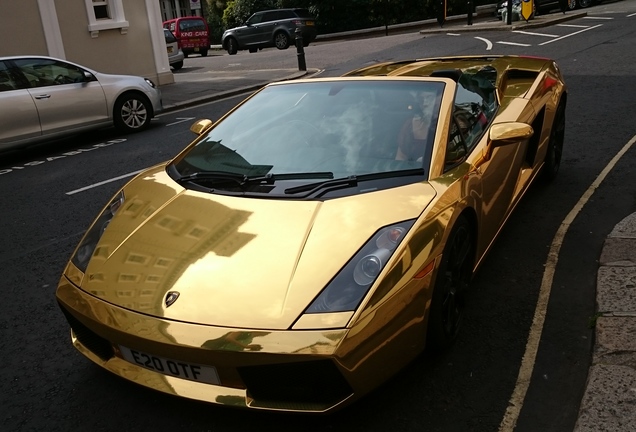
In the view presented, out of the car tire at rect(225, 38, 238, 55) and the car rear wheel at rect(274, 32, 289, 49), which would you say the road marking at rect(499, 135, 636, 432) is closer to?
the car rear wheel at rect(274, 32, 289, 49)

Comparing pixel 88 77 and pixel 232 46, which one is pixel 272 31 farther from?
pixel 88 77

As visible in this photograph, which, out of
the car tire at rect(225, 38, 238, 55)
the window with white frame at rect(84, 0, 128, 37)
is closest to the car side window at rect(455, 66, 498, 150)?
the window with white frame at rect(84, 0, 128, 37)

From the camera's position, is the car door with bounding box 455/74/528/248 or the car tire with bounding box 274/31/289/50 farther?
the car tire with bounding box 274/31/289/50

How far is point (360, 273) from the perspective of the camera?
2.69m

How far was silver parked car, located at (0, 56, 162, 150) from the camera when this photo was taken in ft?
30.8

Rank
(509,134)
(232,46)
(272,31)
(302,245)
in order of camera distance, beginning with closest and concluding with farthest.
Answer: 1. (302,245)
2. (509,134)
3. (272,31)
4. (232,46)

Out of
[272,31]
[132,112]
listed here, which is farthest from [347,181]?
[272,31]

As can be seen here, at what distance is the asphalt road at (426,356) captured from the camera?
112 inches

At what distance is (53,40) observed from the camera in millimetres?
14070

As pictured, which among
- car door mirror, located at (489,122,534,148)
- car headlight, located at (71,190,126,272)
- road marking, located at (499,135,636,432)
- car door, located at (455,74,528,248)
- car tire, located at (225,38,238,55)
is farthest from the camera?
car tire, located at (225,38,238,55)

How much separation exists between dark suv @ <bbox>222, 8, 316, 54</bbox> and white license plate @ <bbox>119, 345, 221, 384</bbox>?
27.0 meters

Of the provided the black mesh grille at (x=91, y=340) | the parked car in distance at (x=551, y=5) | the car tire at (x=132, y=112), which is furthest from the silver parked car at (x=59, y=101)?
Result: the parked car in distance at (x=551, y=5)

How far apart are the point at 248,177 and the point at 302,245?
78cm

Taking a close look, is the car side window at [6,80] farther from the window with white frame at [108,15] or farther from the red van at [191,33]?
the red van at [191,33]
